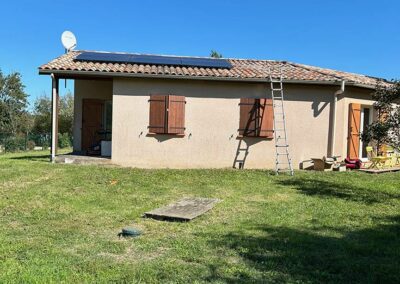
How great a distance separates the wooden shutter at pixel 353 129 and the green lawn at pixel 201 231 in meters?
Answer: 3.20

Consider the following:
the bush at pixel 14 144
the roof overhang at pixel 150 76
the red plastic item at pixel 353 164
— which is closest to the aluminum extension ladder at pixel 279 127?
the roof overhang at pixel 150 76

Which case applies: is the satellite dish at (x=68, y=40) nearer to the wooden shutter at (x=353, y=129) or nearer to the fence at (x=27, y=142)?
the wooden shutter at (x=353, y=129)

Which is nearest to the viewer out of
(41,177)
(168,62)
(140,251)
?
(140,251)

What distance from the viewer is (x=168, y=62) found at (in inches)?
530

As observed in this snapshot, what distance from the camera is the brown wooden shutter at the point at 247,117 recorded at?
12.7m

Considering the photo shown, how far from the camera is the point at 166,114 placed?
12453mm

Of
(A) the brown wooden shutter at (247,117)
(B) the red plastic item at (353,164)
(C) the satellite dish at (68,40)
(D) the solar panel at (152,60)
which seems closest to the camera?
(A) the brown wooden shutter at (247,117)

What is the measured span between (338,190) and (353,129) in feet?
15.8

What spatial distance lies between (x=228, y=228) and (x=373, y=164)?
8.75m

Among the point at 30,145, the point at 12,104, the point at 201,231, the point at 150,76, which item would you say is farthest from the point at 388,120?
the point at 12,104

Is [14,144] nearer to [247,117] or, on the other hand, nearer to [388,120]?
[247,117]


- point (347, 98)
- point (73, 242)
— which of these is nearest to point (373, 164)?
point (347, 98)

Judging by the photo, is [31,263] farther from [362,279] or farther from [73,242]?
[362,279]

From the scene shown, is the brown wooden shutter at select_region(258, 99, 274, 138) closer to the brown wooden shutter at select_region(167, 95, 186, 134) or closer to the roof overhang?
the roof overhang
